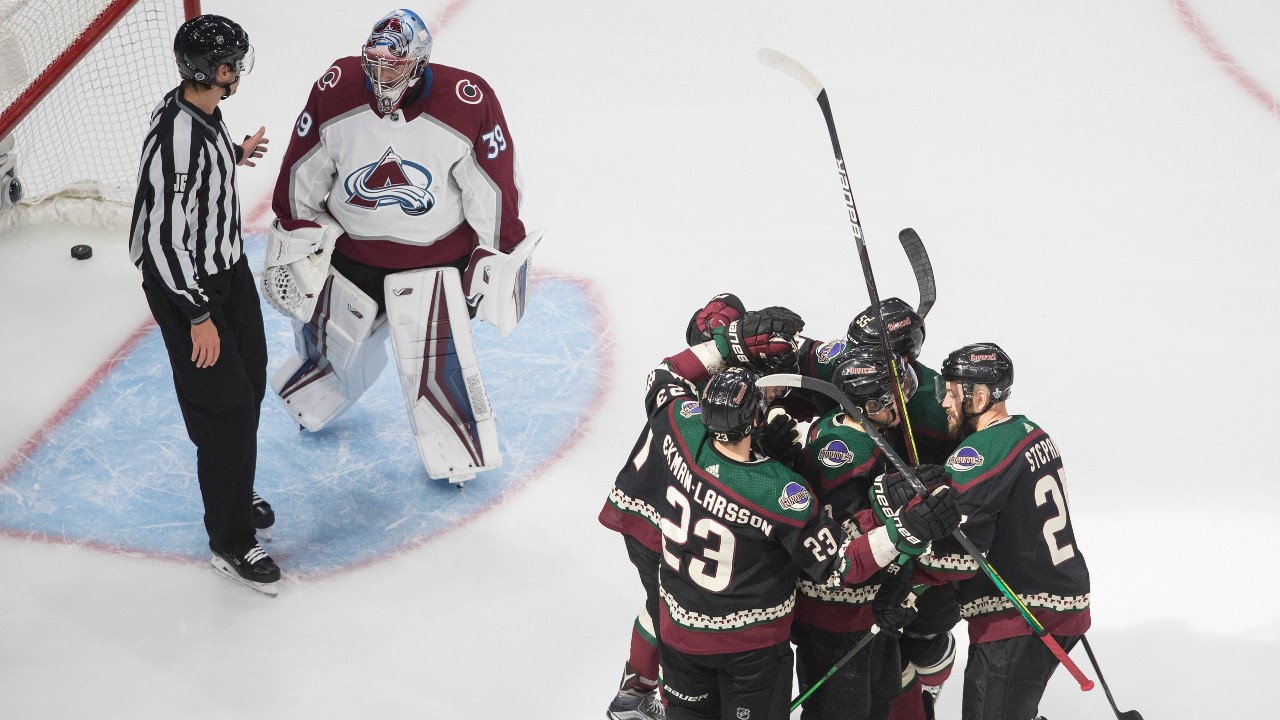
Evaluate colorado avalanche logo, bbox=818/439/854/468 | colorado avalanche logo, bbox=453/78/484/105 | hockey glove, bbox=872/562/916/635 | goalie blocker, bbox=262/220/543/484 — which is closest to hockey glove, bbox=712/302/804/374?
colorado avalanche logo, bbox=818/439/854/468

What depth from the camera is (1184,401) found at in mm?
4578

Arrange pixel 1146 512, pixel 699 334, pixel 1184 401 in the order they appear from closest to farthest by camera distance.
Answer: pixel 699 334
pixel 1146 512
pixel 1184 401

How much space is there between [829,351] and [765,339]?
166 mm

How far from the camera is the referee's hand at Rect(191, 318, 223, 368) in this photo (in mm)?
3529

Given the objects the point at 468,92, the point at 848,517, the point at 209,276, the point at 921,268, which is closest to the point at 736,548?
the point at 848,517

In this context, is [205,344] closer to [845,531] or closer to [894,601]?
[845,531]

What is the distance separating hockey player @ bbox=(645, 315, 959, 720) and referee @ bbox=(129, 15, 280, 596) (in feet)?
4.13

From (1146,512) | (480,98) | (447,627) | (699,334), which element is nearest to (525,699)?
(447,627)

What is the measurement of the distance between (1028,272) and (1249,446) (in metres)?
→ 1.12

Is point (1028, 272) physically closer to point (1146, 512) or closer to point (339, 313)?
point (1146, 512)

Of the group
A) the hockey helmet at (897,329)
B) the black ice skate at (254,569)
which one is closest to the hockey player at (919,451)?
the hockey helmet at (897,329)

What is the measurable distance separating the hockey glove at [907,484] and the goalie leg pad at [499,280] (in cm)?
156

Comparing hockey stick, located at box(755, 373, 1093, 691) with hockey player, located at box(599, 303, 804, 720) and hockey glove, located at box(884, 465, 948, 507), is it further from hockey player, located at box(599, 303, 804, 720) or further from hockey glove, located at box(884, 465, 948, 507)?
hockey player, located at box(599, 303, 804, 720)

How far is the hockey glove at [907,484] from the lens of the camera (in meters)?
2.71
